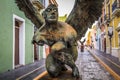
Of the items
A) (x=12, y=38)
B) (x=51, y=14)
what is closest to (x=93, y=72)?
(x=12, y=38)

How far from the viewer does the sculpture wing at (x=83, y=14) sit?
367 centimetres

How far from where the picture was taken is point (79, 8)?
367 centimetres

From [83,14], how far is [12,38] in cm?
1052

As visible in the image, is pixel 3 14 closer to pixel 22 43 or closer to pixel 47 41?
pixel 22 43

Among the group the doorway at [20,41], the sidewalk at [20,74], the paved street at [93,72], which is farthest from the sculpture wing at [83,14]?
→ the doorway at [20,41]

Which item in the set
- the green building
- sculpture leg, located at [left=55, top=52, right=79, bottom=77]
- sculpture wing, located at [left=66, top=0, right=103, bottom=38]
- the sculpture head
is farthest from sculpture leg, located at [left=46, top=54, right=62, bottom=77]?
the green building

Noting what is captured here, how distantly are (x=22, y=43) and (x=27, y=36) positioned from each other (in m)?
1.33

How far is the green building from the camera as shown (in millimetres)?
12689

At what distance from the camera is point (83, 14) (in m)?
3.82

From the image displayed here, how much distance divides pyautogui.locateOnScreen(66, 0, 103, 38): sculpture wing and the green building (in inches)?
350

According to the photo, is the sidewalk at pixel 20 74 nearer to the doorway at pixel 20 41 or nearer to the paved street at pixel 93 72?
the paved street at pixel 93 72

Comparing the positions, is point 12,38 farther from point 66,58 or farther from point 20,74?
point 66,58

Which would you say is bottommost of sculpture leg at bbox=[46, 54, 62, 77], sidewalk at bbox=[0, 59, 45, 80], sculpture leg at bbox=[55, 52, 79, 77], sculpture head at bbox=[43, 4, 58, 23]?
sidewalk at bbox=[0, 59, 45, 80]

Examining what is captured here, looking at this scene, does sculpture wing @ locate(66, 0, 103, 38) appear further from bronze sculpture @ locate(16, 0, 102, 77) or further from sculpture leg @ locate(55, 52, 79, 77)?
sculpture leg @ locate(55, 52, 79, 77)
